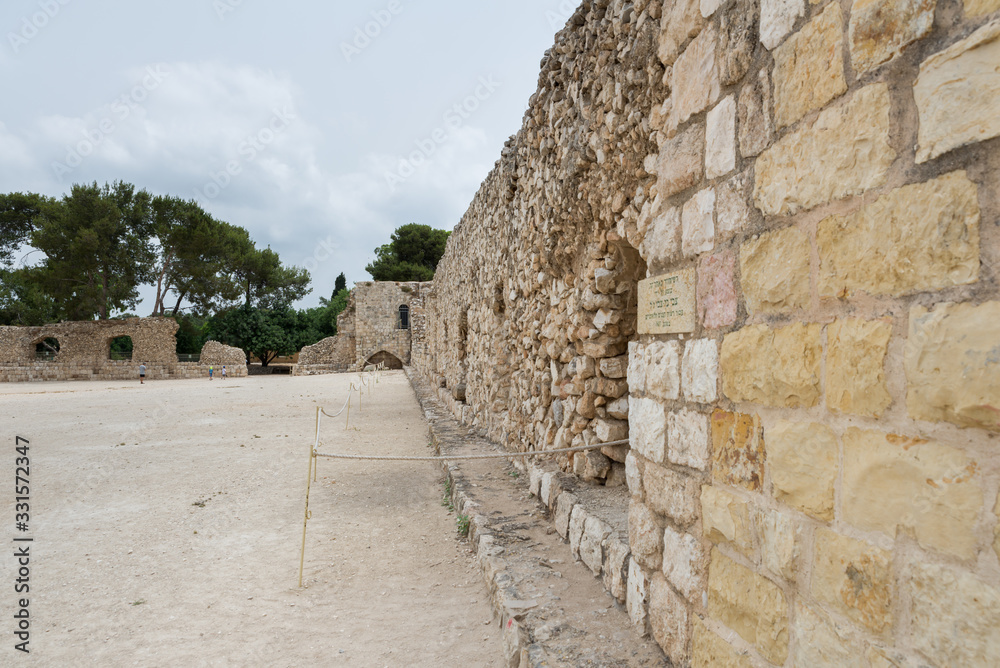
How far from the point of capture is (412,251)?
39.5m

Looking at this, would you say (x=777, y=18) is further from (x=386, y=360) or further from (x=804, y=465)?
(x=386, y=360)

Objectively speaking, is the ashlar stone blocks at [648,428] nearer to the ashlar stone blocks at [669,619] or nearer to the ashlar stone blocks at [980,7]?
the ashlar stone blocks at [669,619]

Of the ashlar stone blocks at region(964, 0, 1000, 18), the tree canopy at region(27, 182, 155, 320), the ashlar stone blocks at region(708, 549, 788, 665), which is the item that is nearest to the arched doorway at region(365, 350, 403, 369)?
the tree canopy at region(27, 182, 155, 320)

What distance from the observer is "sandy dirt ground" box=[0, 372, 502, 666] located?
8.70 feet

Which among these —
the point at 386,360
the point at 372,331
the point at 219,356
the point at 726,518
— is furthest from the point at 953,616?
the point at 386,360

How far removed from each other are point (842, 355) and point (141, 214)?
3397cm

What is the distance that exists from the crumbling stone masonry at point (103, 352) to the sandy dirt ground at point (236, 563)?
21.6m

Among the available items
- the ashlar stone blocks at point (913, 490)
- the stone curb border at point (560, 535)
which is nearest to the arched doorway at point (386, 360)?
the stone curb border at point (560, 535)

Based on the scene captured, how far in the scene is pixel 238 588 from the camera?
3.27 metres

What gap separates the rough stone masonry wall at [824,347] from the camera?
0.90 metres

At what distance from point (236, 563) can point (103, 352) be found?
3027cm

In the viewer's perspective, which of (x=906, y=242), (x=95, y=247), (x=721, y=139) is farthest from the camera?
(x=95, y=247)

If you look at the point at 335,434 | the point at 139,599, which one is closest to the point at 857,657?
the point at 139,599

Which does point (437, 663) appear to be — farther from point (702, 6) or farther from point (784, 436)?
point (702, 6)
